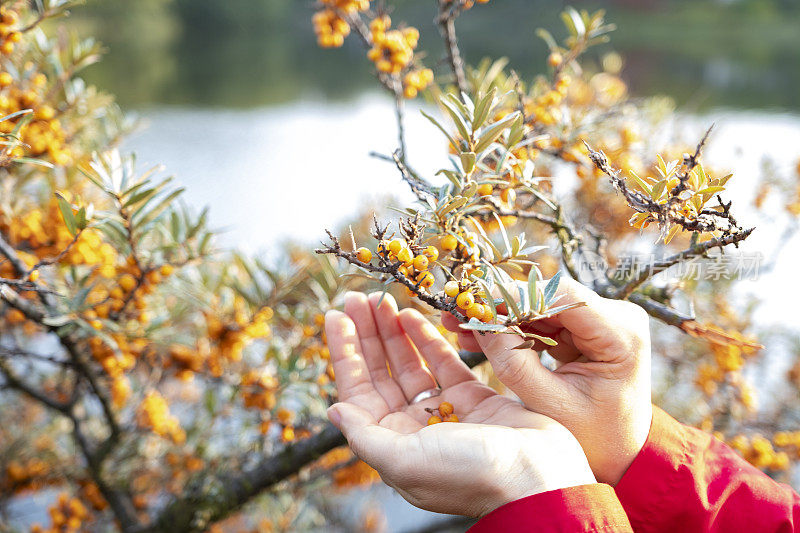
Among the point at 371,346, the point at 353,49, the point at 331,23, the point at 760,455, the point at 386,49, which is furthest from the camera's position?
the point at 353,49

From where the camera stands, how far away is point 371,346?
119cm

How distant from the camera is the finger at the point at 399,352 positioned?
1.18 meters

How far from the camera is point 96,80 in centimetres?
1054

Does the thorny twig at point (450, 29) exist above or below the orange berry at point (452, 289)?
above

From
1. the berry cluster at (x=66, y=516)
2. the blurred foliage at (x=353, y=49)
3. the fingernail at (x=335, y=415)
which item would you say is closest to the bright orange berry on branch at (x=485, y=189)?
the fingernail at (x=335, y=415)

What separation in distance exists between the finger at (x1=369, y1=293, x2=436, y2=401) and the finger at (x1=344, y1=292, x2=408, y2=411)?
0.01 m

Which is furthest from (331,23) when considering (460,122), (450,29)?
(460,122)

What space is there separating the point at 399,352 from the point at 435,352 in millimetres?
83

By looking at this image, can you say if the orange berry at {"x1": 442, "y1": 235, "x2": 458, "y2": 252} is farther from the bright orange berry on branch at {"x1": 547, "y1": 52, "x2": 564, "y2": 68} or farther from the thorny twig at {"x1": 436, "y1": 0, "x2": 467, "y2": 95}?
the bright orange berry on branch at {"x1": 547, "y1": 52, "x2": 564, "y2": 68}

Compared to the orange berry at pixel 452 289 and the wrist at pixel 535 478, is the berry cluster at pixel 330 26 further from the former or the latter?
the wrist at pixel 535 478

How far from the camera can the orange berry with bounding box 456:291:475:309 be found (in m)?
0.78

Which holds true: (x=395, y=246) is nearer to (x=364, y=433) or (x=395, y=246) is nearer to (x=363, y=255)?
(x=363, y=255)

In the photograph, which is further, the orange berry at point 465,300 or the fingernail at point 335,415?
the fingernail at point 335,415

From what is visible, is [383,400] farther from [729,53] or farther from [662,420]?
[729,53]
